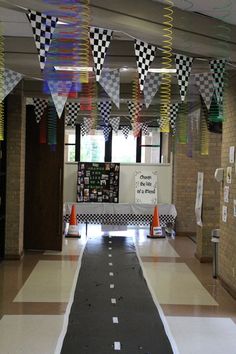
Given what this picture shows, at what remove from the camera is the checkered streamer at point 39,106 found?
974 centimetres

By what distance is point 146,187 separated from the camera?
14695mm

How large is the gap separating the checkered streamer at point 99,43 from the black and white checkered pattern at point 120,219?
885 cm

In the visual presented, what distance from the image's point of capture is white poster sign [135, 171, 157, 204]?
14.6 meters

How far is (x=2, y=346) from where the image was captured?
489 cm

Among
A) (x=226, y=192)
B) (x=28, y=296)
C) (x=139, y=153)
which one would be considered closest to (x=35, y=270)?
(x=28, y=296)

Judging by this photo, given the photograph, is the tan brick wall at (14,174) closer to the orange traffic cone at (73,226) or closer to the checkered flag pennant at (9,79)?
the checkered flag pennant at (9,79)

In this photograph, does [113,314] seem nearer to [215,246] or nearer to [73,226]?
[215,246]

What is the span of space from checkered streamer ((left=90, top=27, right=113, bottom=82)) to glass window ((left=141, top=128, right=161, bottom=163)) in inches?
531

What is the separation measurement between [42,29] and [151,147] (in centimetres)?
1428

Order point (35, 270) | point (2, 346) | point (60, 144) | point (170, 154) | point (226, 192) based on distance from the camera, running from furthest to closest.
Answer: point (170, 154)
point (60, 144)
point (35, 270)
point (226, 192)
point (2, 346)

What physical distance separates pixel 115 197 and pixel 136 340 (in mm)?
9633

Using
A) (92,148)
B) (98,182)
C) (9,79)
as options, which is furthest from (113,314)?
(92,148)

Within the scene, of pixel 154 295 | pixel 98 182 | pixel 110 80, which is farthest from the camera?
pixel 98 182

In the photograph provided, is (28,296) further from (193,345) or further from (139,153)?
(139,153)
